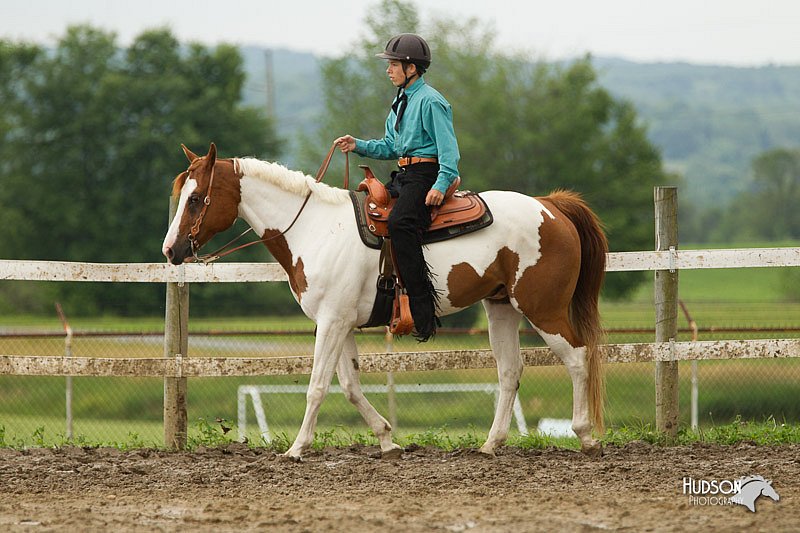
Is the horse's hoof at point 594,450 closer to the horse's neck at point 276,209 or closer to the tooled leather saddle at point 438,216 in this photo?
the tooled leather saddle at point 438,216

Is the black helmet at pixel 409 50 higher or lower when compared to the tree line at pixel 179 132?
lower

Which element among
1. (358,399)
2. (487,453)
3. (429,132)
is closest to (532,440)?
(487,453)

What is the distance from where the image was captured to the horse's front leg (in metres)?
6.22

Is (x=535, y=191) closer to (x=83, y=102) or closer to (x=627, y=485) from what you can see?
(x=83, y=102)

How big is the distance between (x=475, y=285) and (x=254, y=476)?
1.92 m

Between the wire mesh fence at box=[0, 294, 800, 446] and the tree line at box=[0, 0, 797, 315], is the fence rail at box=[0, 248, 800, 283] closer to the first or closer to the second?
the wire mesh fence at box=[0, 294, 800, 446]

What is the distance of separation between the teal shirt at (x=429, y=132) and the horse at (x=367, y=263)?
48 centimetres

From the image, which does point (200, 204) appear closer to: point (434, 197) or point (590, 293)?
point (434, 197)

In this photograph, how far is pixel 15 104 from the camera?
36.9 metres

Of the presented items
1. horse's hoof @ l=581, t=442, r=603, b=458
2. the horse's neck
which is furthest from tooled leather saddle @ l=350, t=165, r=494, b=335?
horse's hoof @ l=581, t=442, r=603, b=458

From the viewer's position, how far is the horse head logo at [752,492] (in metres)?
4.90

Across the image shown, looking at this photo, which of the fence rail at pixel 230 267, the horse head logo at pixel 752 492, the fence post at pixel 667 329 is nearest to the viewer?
the horse head logo at pixel 752 492

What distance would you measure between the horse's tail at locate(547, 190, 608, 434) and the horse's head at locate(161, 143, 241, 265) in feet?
7.50

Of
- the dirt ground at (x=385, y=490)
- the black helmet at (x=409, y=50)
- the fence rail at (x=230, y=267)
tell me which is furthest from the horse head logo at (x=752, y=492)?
the black helmet at (x=409, y=50)
